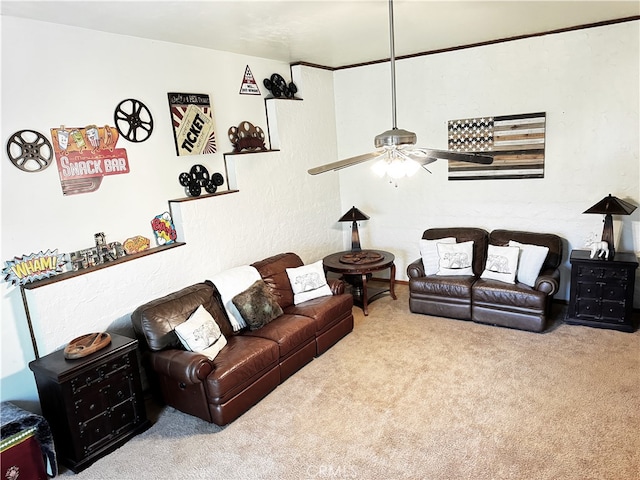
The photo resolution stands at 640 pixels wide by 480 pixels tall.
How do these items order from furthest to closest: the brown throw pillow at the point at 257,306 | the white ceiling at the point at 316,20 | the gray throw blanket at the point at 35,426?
the brown throw pillow at the point at 257,306
the white ceiling at the point at 316,20
the gray throw blanket at the point at 35,426

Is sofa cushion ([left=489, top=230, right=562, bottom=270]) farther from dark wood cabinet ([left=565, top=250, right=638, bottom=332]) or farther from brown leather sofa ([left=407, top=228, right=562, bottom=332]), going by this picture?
dark wood cabinet ([left=565, top=250, right=638, bottom=332])

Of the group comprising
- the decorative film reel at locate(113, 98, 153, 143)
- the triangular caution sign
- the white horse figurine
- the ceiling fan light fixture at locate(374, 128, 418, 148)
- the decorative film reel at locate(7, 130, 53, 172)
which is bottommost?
the white horse figurine

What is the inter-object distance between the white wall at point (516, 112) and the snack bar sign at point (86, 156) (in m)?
3.18

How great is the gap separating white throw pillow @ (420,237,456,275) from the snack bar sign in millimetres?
3165

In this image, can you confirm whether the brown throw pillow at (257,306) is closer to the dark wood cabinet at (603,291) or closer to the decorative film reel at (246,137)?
the decorative film reel at (246,137)

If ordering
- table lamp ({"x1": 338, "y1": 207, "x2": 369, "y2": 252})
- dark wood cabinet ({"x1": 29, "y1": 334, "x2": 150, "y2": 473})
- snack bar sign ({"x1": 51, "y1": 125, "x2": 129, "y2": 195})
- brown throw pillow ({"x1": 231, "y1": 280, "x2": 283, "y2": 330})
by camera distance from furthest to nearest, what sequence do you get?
1. table lamp ({"x1": 338, "y1": 207, "x2": 369, "y2": 252})
2. brown throw pillow ({"x1": 231, "y1": 280, "x2": 283, "y2": 330})
3. snack bar sign ({"x1": 51, "y1": 125, "x2": 129, "y2": 195})
4. dark wood cabinet ({"x1": 29, "y1": 334, "x2": 150, "y2": 473})

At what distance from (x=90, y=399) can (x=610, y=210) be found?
4.59 metres

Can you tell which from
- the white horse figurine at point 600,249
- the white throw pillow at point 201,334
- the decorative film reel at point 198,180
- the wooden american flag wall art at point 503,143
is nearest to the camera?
the white throw pillow at point 201,334

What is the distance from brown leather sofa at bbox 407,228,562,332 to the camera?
170 inches

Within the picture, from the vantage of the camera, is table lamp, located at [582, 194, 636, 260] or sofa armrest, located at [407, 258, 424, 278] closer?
table lamp, located at [582, 194, 636, 260]

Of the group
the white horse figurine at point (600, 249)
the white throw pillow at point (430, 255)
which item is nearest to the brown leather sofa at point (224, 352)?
the white throw pillow at point (430, 255)

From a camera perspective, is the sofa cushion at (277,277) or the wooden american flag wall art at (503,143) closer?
the sofa cushion at (277,277)

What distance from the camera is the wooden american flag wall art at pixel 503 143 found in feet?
15.9

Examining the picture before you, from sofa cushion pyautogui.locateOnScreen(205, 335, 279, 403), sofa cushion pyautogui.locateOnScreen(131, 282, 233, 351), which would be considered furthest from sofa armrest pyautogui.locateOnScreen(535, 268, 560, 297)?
sofa cushion pyautogui.locateOnScreen(131, 282, 233, 351)
